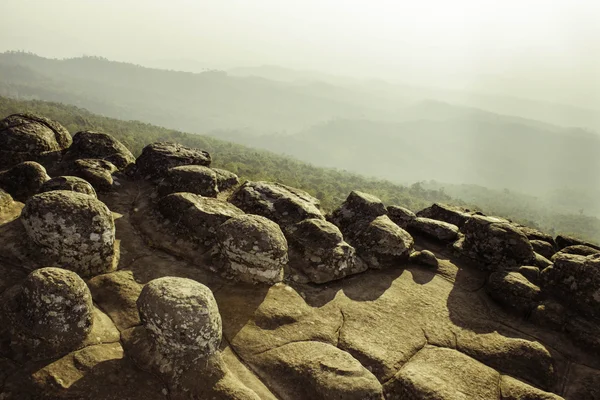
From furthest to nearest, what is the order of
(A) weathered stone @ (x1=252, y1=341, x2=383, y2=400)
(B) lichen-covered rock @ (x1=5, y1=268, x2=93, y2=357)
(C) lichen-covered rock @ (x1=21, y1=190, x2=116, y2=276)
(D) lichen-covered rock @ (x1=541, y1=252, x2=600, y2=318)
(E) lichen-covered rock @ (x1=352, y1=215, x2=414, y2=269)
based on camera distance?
(E) lichen-covered rock @ (x1=352, y1=215, x2=414, y2=269)
(D) lichen-covered rock @ (x1=541, y1=252, x2=600, y2=318)
(C) lichen-covered rock @ (x1=21, y1=190, x2=116, y2=276)
(A) weathered stone @ (x1=252, y1=341, x2=383, y2=400)
(B) lichen-covered rock @ (x1=5, y1=268, x2=93, y2=357)

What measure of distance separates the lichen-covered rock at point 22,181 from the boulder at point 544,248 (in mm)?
15083

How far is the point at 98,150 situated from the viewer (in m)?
12.2

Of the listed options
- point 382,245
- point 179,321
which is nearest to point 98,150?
point 179,321

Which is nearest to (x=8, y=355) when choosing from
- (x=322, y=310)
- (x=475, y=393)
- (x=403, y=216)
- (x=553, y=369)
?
(x=322, y=310)

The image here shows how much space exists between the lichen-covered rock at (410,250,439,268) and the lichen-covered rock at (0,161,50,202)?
10528mm

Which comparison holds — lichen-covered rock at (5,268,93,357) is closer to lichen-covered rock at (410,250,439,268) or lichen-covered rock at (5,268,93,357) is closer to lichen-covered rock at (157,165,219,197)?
lichen-covered rock at (157,165,219,197)

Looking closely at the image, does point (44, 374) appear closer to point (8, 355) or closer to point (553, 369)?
point (8, 355)

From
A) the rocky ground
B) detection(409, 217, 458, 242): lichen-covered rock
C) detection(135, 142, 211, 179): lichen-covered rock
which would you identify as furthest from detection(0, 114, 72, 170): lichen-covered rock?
detection(409, 217, 458, 242): lichen-covered rock

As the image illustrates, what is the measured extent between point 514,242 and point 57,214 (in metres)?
11.7

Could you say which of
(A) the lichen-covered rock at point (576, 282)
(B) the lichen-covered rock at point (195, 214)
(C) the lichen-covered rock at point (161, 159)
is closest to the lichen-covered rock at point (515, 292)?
(A) the lichen-covered rock at point (576, 282)

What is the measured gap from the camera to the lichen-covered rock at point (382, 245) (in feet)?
34.7

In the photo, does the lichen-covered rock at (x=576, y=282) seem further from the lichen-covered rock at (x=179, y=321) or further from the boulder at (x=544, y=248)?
the lichen-covered rock at (x=179, y=321)

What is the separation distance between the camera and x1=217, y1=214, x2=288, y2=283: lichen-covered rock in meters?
8.33

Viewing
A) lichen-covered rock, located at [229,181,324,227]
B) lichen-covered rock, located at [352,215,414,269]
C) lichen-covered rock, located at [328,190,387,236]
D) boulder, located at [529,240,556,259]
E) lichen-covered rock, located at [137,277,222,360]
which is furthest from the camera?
boulder, located at [529,240,556,259]
